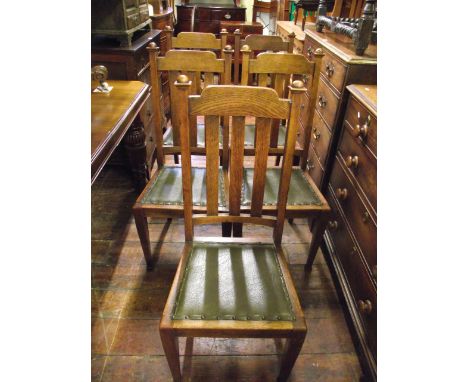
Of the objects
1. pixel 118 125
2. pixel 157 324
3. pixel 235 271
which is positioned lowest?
pixel 157 324

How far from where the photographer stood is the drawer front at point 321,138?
1859 mm

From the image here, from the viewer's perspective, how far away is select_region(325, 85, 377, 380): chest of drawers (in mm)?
1287

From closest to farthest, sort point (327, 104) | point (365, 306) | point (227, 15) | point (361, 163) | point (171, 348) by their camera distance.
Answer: point (171, 348) → point (365, 306) → point (361, 163) → point (327, 104) → point (227, 15)

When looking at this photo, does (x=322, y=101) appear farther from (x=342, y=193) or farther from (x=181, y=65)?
(x=181, y=65)

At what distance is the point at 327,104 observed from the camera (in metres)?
1.86

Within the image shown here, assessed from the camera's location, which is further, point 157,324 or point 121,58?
point 121,58

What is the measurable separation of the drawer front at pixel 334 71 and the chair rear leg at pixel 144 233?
121cm

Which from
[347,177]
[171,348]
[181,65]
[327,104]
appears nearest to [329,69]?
[327,104]

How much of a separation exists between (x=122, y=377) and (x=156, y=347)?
17 cm

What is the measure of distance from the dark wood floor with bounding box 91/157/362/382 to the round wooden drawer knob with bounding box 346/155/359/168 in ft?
2.25

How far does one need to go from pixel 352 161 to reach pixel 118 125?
1.07 meters

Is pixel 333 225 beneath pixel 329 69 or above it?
beneath

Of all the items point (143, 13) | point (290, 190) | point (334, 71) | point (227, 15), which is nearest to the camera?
point (290, 190)
